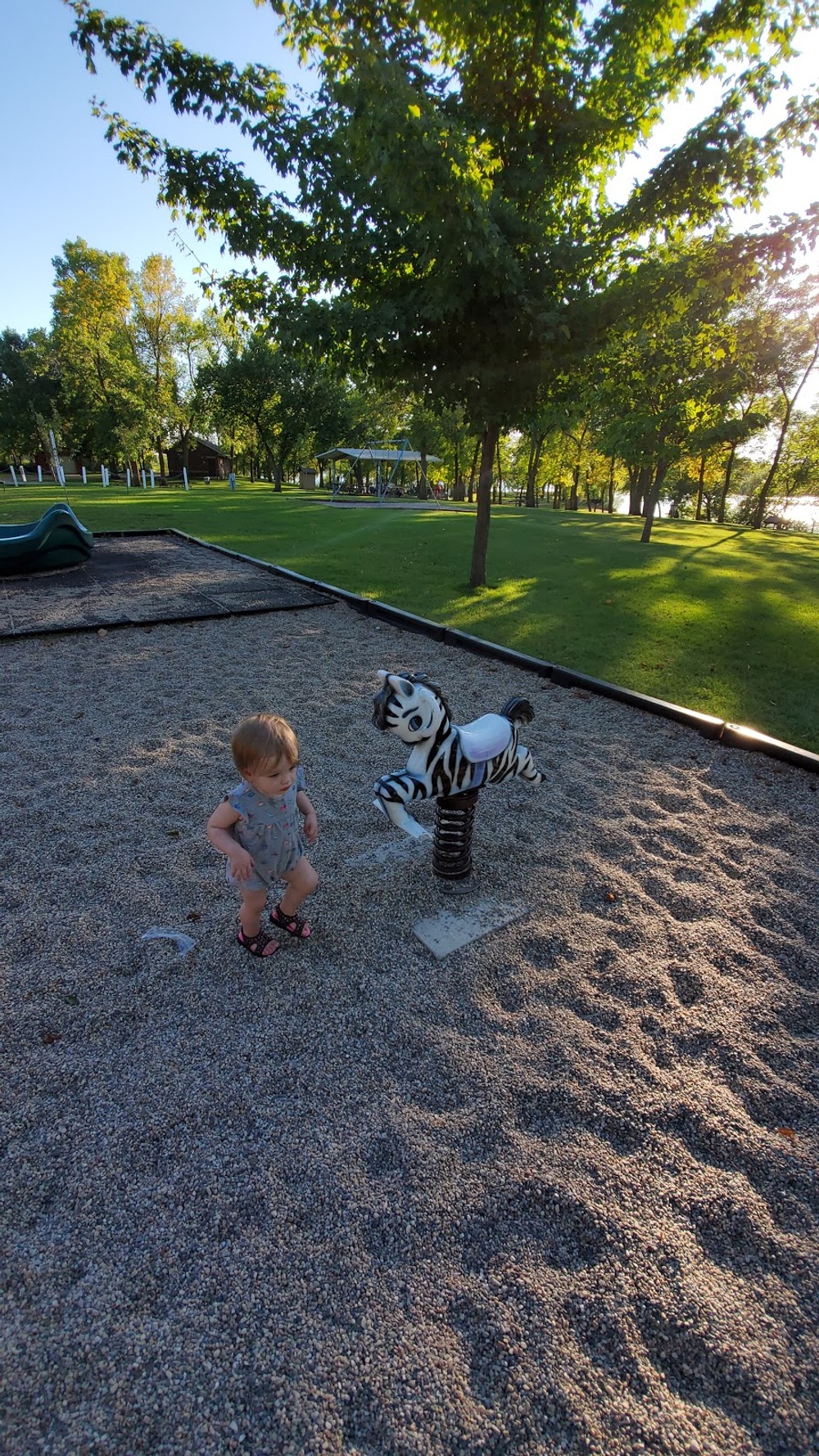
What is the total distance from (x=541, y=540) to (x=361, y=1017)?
17106mm

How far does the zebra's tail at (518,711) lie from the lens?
11.6ft

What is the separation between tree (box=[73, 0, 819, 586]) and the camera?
618 cm

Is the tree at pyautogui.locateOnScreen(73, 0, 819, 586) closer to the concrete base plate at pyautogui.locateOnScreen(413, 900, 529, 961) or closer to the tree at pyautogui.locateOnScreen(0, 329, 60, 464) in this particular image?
the concrete base plate at pyautogui.locateOnScreen(413, 900, 529, 961)

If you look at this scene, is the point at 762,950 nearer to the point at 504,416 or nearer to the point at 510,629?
the point at 510,629

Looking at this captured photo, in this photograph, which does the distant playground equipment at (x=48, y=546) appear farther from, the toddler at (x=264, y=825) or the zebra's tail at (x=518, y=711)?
the zebra's tail at (x=518, y=711)

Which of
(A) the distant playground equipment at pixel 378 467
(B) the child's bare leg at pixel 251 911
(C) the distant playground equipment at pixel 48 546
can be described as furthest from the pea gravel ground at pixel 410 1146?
(A) the distant playground equipment at pixel 378 467

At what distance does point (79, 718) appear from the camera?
5332mm

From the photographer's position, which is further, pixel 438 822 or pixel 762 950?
pixel 438 822

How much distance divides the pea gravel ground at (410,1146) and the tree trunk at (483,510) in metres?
6.95

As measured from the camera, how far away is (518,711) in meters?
3.57

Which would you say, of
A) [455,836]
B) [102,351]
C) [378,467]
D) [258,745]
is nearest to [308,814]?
[258,745]

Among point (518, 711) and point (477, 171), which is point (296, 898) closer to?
point (518, 711)

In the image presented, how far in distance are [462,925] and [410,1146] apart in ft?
3.81

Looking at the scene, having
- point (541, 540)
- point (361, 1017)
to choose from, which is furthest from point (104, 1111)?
point (541, 540)
